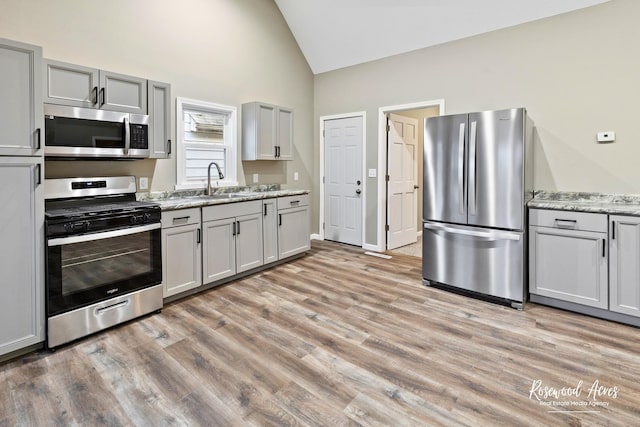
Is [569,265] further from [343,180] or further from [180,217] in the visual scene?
[180,217]

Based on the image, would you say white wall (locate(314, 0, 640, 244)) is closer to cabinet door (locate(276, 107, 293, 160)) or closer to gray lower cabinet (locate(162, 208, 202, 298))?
cabinet door (locate(276, 107, 293, 160))

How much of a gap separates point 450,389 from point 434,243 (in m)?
1.88

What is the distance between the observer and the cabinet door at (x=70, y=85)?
2.70 metres

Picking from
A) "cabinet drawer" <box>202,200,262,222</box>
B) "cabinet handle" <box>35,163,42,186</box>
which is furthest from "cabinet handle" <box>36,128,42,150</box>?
"cabinet drawer" <box>202,200,262,222</box>

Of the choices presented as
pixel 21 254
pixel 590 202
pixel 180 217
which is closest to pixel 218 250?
pixel 180 217

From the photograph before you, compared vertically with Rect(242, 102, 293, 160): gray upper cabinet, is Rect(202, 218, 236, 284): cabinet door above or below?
below

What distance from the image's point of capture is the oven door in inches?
96.3

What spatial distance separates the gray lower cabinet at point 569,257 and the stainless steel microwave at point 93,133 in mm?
3725

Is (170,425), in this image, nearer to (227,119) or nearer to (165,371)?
(165,371)

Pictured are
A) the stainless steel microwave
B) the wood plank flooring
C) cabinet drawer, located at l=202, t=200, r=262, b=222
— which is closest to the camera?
the wood plank flooring

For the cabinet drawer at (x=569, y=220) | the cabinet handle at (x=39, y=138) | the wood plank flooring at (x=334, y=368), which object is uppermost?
the cabinet handle at (x=39, y=138)

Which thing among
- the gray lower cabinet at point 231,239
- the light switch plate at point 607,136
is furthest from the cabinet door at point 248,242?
the light switch plate at point 607,136

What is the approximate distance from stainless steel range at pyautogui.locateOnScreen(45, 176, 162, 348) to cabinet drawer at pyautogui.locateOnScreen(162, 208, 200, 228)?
126 millimetres

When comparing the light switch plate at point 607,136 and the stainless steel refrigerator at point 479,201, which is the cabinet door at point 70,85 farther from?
the light switch plate at point 607,136
